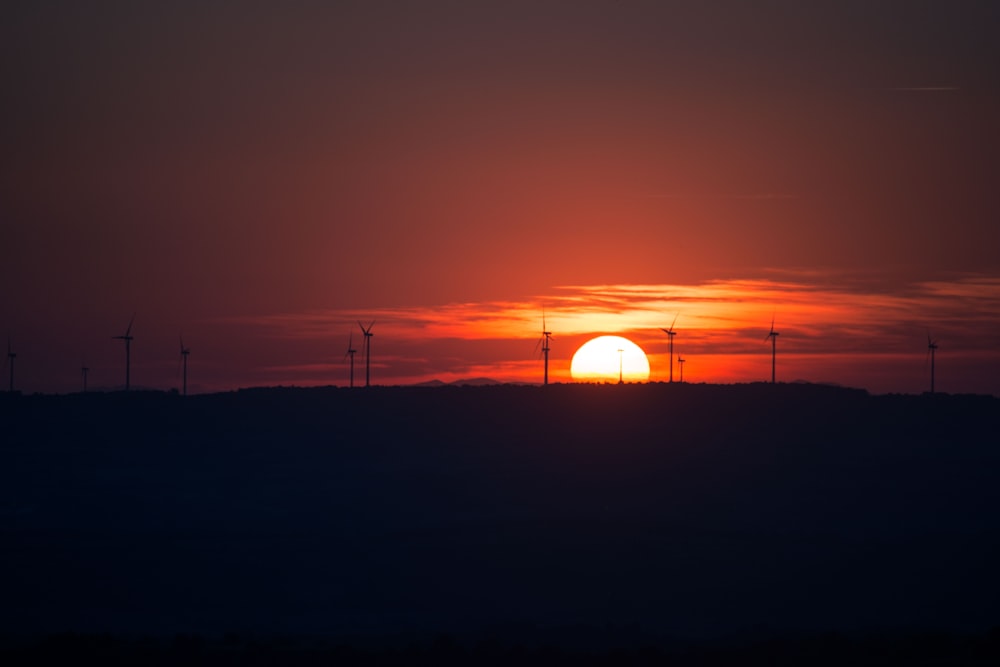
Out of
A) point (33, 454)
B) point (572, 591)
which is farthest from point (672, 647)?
point (33, 454)

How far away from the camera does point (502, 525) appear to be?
9744 cm

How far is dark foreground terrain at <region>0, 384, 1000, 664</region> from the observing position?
232 feet

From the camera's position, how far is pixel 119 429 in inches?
5032

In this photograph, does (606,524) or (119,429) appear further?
(119,429)

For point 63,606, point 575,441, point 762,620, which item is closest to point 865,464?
point 575,441

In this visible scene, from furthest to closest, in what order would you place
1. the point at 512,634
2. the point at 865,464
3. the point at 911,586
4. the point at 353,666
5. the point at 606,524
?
the point at 865,464 → the point at 606,524 → the point at 911,586 → the point at 512,634 → the point at 353,666

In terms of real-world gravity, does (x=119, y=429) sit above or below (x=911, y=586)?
above

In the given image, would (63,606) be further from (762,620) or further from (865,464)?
(865,464)

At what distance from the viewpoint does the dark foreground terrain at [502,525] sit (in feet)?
232

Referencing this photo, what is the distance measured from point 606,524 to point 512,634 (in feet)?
99.1

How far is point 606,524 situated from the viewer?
9812cm

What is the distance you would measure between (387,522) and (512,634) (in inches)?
1314

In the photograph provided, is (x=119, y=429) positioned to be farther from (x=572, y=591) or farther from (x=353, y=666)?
(x=353, y=666)

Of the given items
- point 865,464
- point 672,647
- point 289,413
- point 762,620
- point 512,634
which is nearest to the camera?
point 672,647
